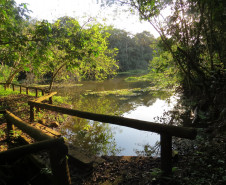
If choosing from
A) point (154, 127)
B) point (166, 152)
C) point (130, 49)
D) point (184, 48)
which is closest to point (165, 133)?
point (154, 127)

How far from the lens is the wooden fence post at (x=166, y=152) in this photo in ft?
8.27

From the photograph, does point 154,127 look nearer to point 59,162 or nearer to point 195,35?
point 59,162

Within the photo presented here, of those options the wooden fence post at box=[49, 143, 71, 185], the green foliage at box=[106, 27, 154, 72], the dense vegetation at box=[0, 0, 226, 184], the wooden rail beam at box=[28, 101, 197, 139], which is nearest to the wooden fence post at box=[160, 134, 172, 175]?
the wooden rail beam at box=[28, 101, 197, 139]

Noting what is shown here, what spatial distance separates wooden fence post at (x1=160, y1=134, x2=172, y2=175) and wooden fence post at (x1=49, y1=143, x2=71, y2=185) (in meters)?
1.49

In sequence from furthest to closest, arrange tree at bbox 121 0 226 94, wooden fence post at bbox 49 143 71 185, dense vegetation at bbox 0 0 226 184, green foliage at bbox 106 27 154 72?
green foliage at bbox 106 27 154 72
tree at bbox 121 0 226 94
dense vegetation at bbox 0 0 226 184
wooden fence post at bbox 49 143 71 185

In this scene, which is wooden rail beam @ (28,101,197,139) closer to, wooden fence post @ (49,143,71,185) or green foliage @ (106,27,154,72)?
wooden fence post @ (49,143,71,185)

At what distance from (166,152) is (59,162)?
5.37 feet

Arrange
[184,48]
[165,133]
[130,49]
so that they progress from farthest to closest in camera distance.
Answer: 1. [130,49]
2. [184,48]
3. [165,133]

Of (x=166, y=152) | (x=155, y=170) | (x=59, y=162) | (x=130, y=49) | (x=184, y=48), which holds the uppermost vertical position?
(x=130, y=49)

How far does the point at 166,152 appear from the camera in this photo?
102 inches

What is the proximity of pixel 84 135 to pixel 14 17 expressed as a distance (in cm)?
582

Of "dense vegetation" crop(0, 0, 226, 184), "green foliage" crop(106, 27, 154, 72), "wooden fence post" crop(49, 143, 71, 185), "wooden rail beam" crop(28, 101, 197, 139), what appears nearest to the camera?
"wooden fence post" crop(49, 143, 71, 185)

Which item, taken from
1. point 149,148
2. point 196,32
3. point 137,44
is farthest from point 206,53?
point 137,44

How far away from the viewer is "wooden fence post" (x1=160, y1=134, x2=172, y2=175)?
8.27ft
